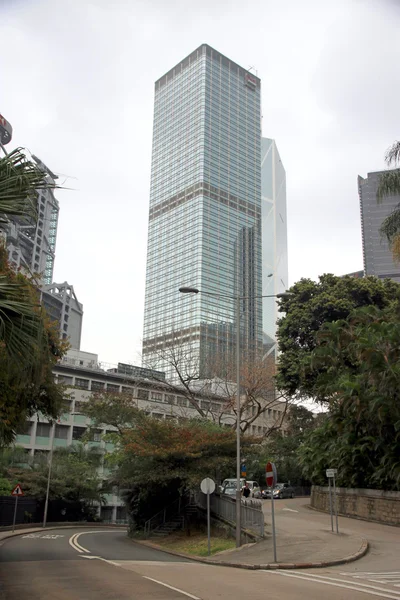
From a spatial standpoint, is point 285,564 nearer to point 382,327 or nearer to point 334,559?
point 334,559

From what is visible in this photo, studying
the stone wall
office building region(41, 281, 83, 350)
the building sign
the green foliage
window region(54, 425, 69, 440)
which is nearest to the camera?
the stone wall

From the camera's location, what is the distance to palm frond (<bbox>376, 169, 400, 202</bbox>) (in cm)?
2311

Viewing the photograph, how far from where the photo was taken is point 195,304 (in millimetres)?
90250

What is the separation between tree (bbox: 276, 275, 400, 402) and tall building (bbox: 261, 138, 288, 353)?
94.2 meters

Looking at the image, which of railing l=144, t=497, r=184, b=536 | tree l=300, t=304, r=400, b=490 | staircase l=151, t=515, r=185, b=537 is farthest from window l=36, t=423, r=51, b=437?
tree l=300, t=304, r=400, b=490

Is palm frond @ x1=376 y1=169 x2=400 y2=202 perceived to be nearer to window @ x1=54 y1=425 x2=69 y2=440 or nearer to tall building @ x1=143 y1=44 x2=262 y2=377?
tall building @ x1=143 y1=44 x2=262 y2=377

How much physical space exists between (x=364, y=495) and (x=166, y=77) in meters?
148

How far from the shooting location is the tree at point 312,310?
35.2 metres

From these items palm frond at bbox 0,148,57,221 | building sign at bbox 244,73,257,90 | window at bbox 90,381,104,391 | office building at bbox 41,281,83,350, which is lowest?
palm frond at bbox 0,148,57,221

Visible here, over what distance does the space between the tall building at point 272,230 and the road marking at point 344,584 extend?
118889 mm

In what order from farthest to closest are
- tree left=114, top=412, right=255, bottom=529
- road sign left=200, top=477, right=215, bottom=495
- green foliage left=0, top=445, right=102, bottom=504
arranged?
green foliage left=0, top=445, right=102, bottom=504 < tree left=114, top=412, right=255, bottom=529 < road sign left=200, top=477, right=215, bottom=495

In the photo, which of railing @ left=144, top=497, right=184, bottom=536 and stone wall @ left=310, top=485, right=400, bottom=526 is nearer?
stone wall @ left=310, top=485, right=400, bottom=526

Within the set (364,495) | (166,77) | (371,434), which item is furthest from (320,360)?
(166,77)

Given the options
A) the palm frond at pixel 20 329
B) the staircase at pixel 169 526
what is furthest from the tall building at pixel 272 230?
the palm frond at pixel 20 329
